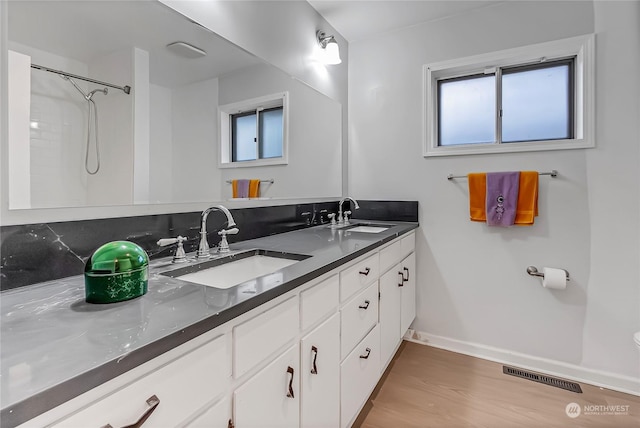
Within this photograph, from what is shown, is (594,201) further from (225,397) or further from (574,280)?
(225,397)

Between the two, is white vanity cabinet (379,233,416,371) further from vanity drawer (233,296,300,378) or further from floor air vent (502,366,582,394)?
vanity drawer (233,296,300,378)

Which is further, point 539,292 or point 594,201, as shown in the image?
point 539,292

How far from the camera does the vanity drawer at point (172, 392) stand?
51 cm

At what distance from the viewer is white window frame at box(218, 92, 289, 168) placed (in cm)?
154

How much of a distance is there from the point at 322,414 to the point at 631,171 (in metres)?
2.14

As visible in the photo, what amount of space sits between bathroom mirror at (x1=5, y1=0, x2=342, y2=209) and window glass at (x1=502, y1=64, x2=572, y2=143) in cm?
171

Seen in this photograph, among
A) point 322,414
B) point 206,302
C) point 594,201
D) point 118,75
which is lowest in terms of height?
point 322,414

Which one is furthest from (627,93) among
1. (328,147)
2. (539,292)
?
(328,147)

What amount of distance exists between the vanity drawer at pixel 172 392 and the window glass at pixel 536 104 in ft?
7.50

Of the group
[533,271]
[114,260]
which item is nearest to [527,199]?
[533,271]

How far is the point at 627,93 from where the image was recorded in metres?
1.79

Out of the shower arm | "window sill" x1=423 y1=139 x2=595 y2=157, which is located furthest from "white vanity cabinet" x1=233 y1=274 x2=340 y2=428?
"window sill" x1=423 y1=139 x2=595 y2=157

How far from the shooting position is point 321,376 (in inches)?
45.1

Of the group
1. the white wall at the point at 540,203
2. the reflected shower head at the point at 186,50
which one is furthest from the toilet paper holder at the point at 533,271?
the reflected shower head at the point at 186,50
